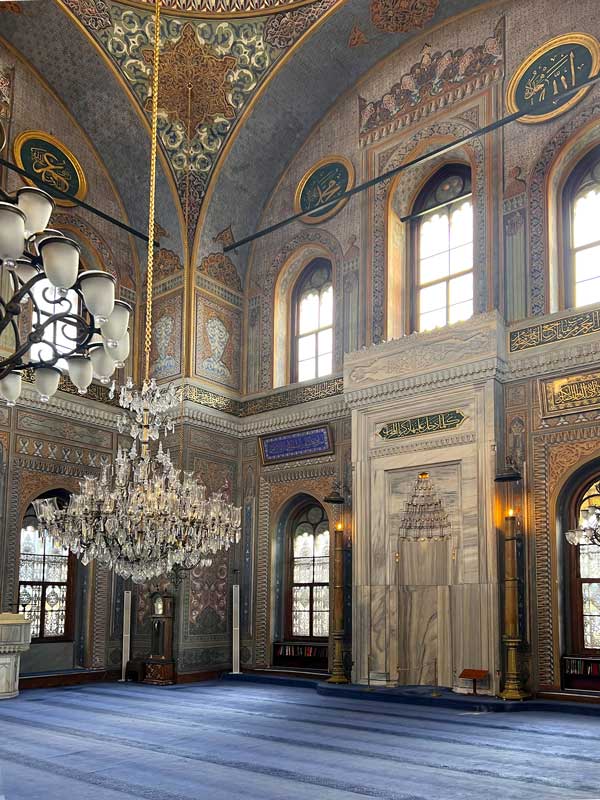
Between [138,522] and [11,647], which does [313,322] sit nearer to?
[11,647]

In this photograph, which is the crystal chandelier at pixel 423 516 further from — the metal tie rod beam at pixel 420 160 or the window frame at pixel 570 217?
the metal tie rod beam at pixel 420 160

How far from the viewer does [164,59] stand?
1079cm

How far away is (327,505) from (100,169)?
215 inches

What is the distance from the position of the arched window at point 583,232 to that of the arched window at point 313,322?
3.26 metres

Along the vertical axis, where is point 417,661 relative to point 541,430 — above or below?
below

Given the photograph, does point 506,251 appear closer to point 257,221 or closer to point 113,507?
point 257,221

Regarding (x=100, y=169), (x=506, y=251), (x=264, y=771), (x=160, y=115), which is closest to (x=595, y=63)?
(x=506, y=251)

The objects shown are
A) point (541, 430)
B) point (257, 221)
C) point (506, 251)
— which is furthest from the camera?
point (257, 221)

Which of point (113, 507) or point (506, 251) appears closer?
point (113, 507)

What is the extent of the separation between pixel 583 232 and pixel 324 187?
3.66m

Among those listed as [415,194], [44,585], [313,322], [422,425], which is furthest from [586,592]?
[44,585]

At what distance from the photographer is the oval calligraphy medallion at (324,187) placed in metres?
11.2

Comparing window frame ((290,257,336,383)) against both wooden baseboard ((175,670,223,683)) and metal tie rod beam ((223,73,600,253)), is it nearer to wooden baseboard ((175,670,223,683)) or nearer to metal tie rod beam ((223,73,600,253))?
metal tie rod beam ((223,73,600,253))

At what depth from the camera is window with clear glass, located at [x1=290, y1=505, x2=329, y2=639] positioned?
10.6 metres
